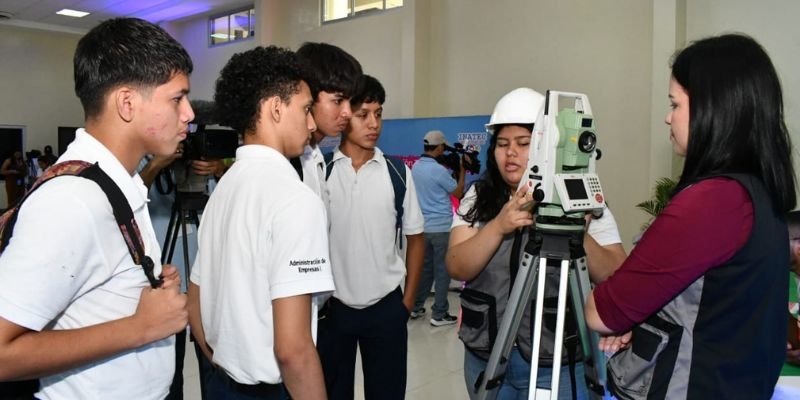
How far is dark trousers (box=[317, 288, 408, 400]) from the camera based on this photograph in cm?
192

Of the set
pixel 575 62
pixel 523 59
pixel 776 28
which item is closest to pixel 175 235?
pixel 575 62

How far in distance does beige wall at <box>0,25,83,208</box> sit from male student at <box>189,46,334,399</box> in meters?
12.4

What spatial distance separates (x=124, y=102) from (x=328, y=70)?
0.90 m

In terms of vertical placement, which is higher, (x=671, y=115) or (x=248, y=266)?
(x=671, y=115)

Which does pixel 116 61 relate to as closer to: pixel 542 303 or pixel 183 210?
pixel 542 303

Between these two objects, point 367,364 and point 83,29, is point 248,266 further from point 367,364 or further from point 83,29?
point 83,29

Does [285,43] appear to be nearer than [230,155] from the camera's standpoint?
No

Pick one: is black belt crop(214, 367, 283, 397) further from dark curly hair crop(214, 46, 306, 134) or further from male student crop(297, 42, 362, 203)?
male student crop(297, 42, 362, 203)

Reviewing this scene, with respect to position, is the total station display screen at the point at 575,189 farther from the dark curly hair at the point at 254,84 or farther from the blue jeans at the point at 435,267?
the blue jeans at the point at 435,267

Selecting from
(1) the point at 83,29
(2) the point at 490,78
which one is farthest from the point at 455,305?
(1) the point at 83,29

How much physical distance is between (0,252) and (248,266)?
44 cm

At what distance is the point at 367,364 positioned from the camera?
2.00 m

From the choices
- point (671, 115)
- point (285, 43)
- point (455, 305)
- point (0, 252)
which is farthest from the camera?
point (285, 43)

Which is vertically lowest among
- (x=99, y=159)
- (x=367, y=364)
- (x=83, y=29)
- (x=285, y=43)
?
(x=367, y=364)
